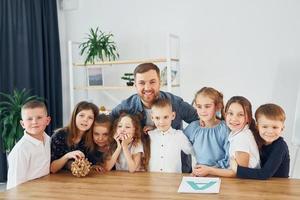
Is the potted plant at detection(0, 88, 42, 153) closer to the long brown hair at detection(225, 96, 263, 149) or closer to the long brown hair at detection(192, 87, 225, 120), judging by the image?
the long brown hair at detection(192, 87, 225, 120)

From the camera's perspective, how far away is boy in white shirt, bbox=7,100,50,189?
1.93 meters

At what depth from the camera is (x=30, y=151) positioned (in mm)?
1955

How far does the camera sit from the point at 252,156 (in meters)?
1.85

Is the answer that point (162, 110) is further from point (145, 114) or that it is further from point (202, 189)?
point (202, 189)

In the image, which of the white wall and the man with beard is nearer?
the man with beard

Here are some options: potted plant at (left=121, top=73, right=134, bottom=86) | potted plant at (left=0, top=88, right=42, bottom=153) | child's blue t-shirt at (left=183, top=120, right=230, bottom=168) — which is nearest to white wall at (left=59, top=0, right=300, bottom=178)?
potted plant at (left=121, top=73, right=134, bottom=86)

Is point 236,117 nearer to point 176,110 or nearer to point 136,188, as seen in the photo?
point 176,110

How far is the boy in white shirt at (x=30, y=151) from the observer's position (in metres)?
1.93

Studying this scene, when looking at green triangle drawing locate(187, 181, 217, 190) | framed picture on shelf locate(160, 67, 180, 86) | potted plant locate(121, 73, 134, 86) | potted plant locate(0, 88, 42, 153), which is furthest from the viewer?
potted plant locate(121, 73, 134, 86)

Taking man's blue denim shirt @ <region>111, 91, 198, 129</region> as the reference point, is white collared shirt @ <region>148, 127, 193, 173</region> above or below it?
below

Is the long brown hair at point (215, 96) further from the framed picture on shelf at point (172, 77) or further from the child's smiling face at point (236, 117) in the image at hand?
the framed picture on shelf at point (172, 77)

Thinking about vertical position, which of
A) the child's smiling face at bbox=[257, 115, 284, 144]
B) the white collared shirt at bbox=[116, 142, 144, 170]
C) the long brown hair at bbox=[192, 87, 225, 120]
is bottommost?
the white collared shirt at bbox=[116, 142, 144, 170]

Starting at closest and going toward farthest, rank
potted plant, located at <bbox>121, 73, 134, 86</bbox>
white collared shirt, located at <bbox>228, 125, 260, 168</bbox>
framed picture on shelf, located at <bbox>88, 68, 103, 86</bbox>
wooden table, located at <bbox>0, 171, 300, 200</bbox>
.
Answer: wooden table, located at <bbox>0, 171, 300, 200</bbox>
white collared shirt, located at <bbox>228, 125, 260, 168</bbox>
potted plant, located at <bbox>121, 73, 134, 86</bbox>
framed picture on shelf, located at <bbox>88, 68, 103, 86</bbox>

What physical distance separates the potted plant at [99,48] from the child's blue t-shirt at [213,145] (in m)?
2.51
